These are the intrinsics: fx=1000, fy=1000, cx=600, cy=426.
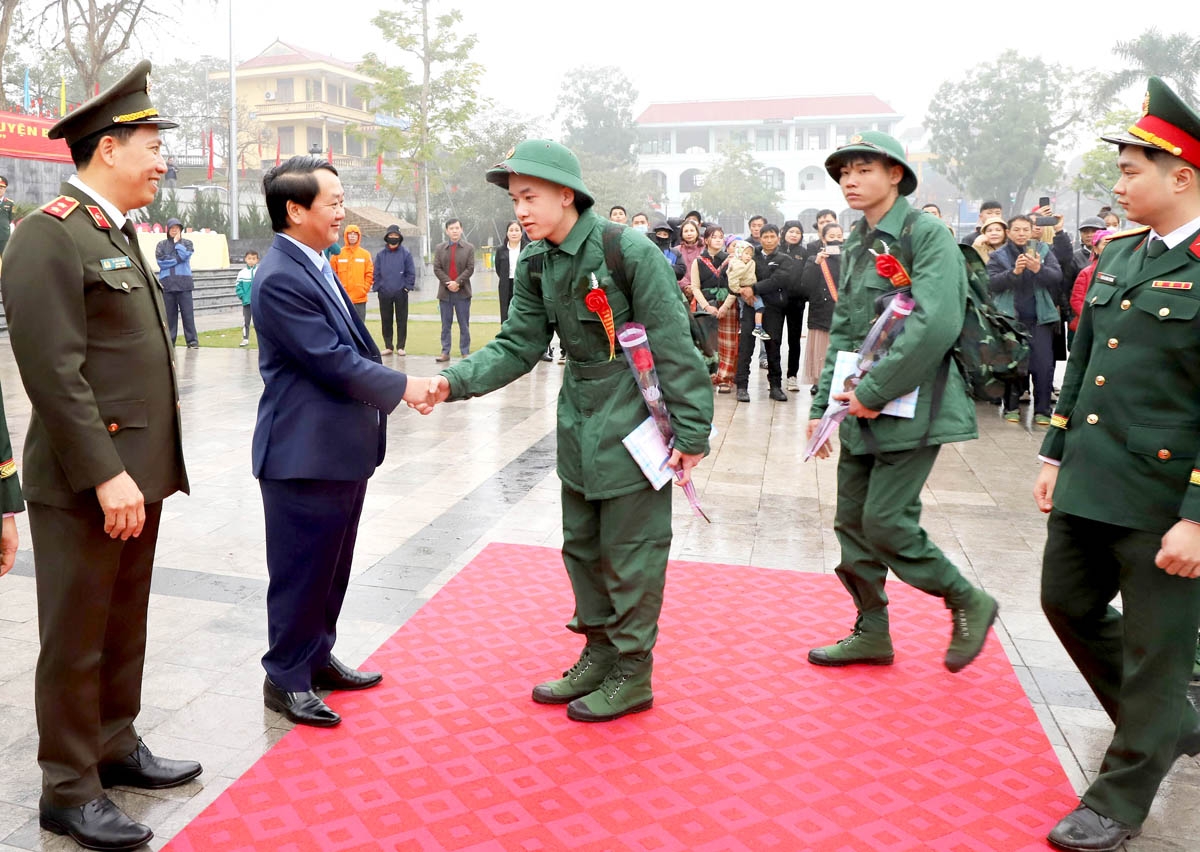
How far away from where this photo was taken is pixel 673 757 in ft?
10.5

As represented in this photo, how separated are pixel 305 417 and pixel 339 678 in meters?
0.99

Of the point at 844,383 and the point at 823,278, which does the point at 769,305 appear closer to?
the point at 823,278

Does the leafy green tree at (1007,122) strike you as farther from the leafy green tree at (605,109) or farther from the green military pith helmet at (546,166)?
the green military pith helmet at (546,166)

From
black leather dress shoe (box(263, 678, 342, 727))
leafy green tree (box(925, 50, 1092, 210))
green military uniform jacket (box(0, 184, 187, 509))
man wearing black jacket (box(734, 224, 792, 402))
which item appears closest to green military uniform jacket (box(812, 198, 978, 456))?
black leather dress shoe (box(263, 678, 342, 727))

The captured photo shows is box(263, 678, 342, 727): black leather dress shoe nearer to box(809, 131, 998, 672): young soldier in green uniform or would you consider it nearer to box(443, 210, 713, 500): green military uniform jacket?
Result: box(443, 210, 713, 500): green military uniform jacket

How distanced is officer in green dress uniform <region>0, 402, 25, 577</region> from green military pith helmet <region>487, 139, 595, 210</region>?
160cm

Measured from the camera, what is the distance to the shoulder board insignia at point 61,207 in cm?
252

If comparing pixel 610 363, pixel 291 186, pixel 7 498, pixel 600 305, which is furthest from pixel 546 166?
pixel 7 498

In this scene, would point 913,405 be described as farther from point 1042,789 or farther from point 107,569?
point 107,569

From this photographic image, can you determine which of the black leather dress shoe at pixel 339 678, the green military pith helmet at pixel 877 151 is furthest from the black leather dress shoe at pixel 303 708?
the green military pith helmet at pixel 877 151

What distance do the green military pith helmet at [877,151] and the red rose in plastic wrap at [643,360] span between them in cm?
102

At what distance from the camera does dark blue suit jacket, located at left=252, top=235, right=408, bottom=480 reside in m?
3.19

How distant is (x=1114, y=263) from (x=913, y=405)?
89 cm

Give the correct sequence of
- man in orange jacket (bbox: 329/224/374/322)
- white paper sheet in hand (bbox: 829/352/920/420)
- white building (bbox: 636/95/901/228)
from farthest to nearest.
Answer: white building (bbox: 636/95/901/228) < man in orange jacket (bbox: 329/224/374/322) < white paper sheet in hand (bbox: 829/352/920/420)
